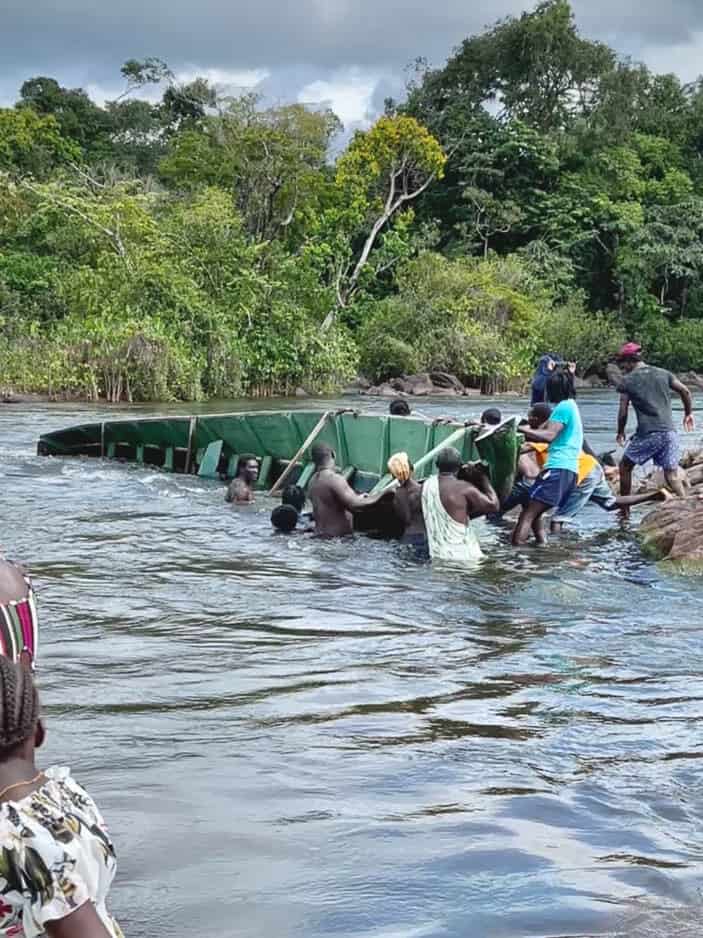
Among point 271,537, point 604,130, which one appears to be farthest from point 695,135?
point 271,537

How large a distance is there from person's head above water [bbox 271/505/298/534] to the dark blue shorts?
2.36 m

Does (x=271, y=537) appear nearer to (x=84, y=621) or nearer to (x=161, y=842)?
(x=84, y=621)

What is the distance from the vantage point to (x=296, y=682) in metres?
6.67

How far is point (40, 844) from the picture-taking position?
7.07 ft

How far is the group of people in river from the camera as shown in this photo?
10445mm

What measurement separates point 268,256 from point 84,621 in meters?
32.9

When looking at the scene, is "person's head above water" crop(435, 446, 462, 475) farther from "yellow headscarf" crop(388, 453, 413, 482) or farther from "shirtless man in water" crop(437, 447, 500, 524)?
"yellow headscarf" crop(388, 453, 413, 482)

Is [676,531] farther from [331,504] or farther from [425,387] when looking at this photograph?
[425,387]

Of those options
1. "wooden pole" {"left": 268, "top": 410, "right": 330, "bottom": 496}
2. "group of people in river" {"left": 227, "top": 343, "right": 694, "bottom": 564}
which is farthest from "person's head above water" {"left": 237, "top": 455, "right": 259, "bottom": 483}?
"group of people in river" {"left": 227, "top": 343, "right": 694, "bottom": 564}

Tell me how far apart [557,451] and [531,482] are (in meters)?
1.34

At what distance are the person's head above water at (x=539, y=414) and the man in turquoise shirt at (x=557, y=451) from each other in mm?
105

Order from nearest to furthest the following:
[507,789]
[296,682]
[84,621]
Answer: [507,789] < [296,682] < [84,621]

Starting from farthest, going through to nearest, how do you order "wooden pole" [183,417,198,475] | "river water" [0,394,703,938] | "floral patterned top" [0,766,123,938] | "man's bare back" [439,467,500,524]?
"wooden pole" [183,417,198,475], "man's bare back" [439,467,500,524], "river water" [0,394,703,938], "floral patterned top" [0,766,123,938]

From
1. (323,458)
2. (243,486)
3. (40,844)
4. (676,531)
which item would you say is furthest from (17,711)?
(243,486)
